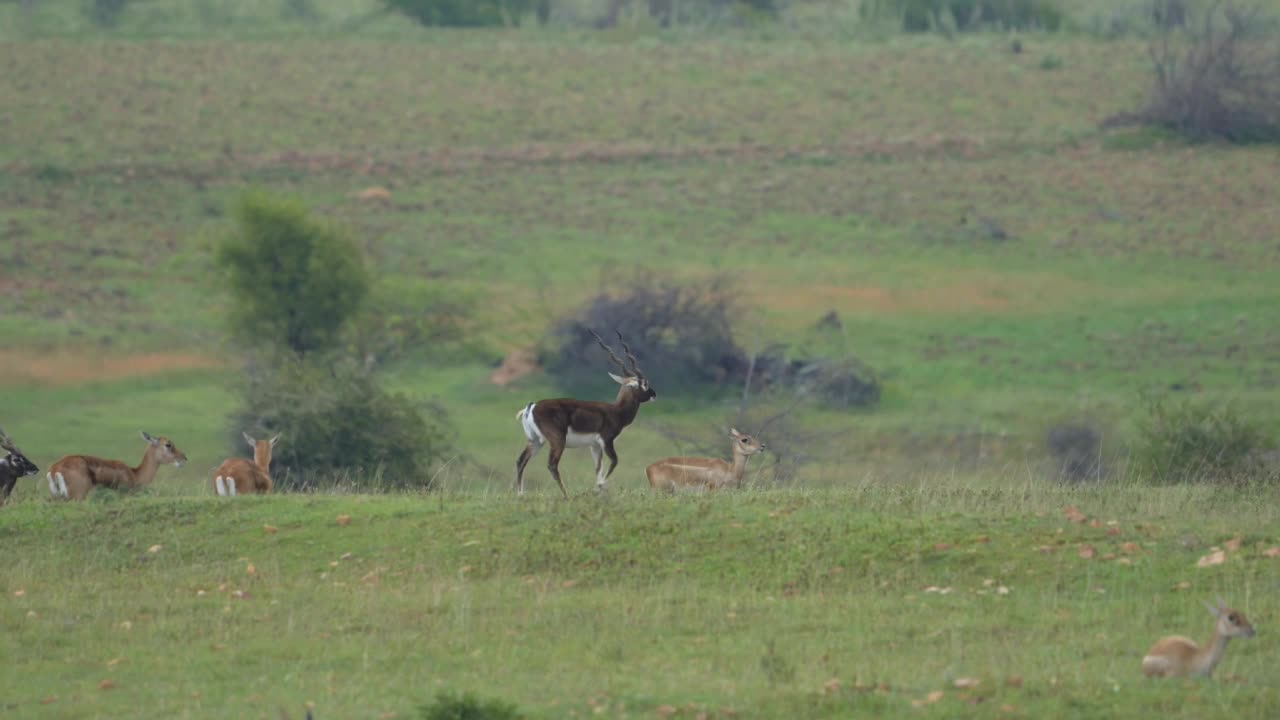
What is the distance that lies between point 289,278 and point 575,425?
2441cm

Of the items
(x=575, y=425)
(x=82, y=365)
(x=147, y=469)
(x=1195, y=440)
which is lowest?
(x=82, y=365)

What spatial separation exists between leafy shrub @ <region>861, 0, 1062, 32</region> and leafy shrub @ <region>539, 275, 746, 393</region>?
146 feet

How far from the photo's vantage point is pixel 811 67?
68.0 meters

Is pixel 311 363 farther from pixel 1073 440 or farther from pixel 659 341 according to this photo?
pixel 1073 440

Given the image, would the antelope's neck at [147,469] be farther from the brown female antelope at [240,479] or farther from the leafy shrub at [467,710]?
the leafy shrub at [467,710]

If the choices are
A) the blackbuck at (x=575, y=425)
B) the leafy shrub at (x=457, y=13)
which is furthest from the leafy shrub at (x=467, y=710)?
the leafy shrub at (x=457, y=13)

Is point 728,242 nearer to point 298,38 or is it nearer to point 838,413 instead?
point 838,413

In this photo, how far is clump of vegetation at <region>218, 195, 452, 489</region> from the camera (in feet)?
78.3

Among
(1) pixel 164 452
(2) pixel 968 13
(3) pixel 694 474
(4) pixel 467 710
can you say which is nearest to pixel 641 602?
(4) pixel 467 710

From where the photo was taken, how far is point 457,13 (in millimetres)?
78188

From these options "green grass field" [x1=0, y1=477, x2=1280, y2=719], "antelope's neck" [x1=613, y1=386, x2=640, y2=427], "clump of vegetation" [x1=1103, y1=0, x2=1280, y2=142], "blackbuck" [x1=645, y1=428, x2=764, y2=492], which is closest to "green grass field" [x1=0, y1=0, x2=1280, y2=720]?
"green grass field" [x1=0, y1=477, x2=1280, y2=719]

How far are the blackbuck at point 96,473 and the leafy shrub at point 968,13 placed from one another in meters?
65.9

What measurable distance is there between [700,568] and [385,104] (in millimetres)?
50721

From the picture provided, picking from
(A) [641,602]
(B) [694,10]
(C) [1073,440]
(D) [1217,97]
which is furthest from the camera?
(B) [694,10]
